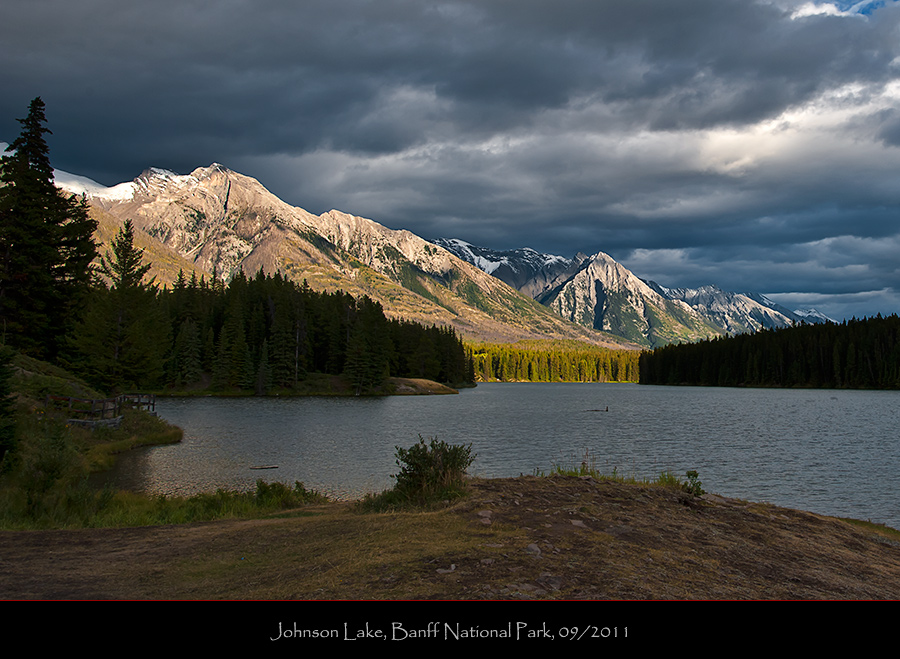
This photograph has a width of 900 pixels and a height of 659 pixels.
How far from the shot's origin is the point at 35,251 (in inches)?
1940

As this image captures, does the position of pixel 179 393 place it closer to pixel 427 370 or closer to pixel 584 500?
pixel 427 370

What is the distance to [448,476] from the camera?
17.9m

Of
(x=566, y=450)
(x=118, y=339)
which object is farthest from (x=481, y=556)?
(x=118, y=339)

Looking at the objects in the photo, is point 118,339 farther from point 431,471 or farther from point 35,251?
point 431,471

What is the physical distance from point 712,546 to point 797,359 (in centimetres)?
21575

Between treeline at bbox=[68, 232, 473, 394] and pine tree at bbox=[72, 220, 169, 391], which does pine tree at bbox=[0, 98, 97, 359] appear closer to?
pine tree at bbox=[72, 220, 169, 391]

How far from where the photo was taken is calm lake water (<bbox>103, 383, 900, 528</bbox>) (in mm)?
32125

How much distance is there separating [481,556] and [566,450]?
3968 cm

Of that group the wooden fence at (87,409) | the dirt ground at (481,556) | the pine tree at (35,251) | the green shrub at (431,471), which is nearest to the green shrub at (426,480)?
the green shrub at (431,471)

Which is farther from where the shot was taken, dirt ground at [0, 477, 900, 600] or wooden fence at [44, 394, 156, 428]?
wooden fence at [44, 394, 156, 428]

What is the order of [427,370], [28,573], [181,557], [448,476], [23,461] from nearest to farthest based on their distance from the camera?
[28,573], [181,557], [448,476], [23,461], [427,370]

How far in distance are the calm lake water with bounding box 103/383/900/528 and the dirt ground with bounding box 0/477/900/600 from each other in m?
14.0

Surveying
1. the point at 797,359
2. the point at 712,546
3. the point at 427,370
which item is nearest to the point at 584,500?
the point at 712,546

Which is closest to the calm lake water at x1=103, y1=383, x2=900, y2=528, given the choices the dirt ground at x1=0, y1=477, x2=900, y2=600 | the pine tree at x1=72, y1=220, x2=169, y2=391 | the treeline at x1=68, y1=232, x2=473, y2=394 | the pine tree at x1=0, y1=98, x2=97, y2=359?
the pine tree at x1=72, y1=220, x2=169, y2=391
